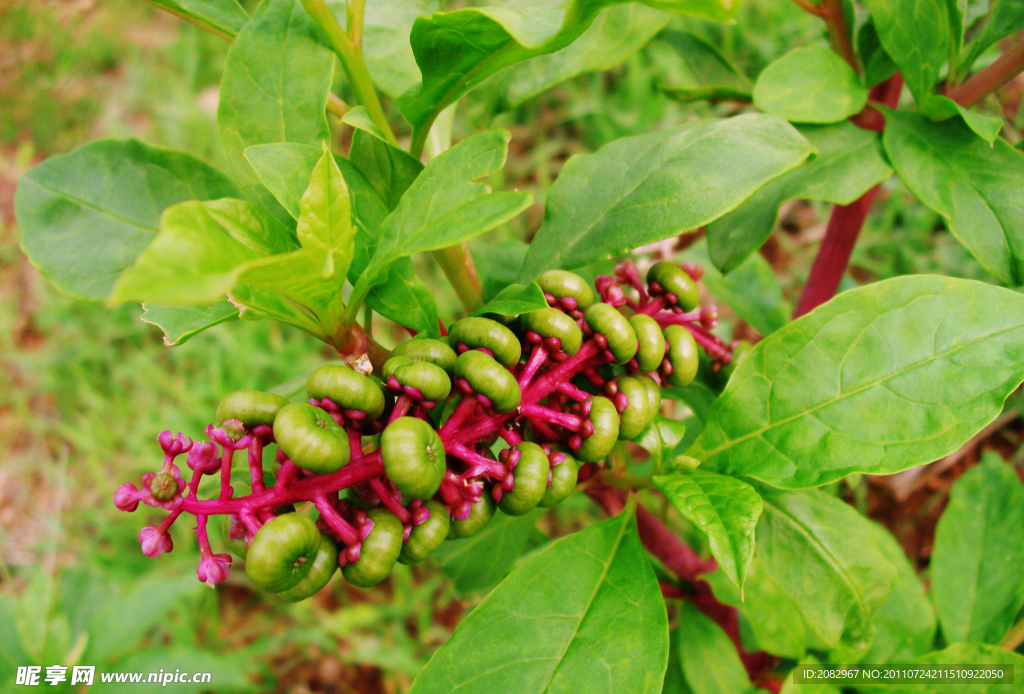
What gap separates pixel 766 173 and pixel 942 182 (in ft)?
1.95

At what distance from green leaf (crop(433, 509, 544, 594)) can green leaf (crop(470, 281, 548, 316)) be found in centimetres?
76

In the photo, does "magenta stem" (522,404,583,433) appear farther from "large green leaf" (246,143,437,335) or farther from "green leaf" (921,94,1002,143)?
"green leaf" (921,94,1002,143)

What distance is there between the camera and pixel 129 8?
5.71 metres

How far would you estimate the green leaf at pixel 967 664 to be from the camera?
1774 millimetres

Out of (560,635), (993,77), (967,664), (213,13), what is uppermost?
(993,77)

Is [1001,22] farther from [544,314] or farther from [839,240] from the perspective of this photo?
[544,314]

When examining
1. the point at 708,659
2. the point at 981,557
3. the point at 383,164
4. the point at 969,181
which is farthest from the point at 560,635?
the point at 981,557

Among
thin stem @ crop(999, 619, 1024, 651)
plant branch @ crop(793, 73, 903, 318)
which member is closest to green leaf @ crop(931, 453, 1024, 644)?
thin stem @ crop(999, 619, 1024, 651)

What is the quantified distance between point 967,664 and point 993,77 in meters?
1.55

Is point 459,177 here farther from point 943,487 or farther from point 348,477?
point 943,487

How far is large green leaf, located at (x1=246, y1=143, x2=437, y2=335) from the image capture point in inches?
47.6

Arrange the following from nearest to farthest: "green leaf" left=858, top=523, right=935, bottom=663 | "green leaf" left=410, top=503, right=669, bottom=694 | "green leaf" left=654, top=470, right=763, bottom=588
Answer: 1. "green leaf" left=654, top=470, right=763, bottom=588
2. "green leaf" left=410, top=503, right=669, bottom=694
3. "green leaf" left=858, top=523, right=935, bottom=663

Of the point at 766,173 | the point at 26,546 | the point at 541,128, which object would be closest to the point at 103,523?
the point at 26,546

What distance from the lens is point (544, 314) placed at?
4.03ft
